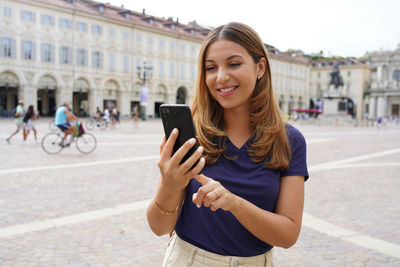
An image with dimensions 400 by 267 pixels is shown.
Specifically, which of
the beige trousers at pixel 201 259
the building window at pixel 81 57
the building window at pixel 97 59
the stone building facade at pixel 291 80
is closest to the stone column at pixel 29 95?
the building window at pixel 81 57

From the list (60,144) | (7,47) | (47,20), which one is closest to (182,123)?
(60,144)

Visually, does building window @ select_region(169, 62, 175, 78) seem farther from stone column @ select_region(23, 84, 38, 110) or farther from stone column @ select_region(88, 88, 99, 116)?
stone column @ select_region(23, 84, 38, 110)

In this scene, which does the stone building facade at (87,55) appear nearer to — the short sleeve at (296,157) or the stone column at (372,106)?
the short sleeve at (296,157)

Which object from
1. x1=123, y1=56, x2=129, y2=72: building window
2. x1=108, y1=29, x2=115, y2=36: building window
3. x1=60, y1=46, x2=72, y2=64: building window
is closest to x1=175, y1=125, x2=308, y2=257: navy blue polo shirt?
x1=60, y1=46, x2=72, y2=64: building window

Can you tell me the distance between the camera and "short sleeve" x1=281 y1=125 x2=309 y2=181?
1.59 m

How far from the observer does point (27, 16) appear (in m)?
37.3

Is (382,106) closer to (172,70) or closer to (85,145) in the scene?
(172,70)

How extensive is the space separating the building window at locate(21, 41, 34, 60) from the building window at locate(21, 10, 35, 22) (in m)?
2.23

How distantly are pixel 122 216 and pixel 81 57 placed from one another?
3971cm

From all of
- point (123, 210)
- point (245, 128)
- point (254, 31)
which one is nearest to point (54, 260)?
point (123, 210)

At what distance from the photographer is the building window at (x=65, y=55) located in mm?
40469

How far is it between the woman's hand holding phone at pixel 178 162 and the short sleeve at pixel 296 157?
0.49 meters

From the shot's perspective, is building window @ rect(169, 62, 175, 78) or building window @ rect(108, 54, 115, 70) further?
building window @ rect(169, 62, 175, 78)

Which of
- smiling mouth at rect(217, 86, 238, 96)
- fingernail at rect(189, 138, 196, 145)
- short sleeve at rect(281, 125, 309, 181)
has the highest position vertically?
smiling mouth at rect(217, 86, 238, 96)
